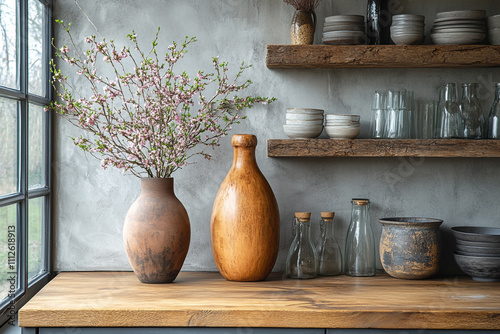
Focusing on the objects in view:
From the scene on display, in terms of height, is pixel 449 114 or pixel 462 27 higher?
pixel 462 27

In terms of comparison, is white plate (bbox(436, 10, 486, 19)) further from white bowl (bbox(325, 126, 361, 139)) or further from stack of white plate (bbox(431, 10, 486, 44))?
white bowl (bbox(325, 126, 361, 139))

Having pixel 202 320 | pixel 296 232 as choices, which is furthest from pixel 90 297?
pixel 296 232

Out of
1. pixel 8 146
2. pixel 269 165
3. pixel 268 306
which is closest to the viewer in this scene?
pixel 268 306

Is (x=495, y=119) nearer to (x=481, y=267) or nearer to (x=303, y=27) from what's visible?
(x=481, y=267)

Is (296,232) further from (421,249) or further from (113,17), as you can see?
(113,17)

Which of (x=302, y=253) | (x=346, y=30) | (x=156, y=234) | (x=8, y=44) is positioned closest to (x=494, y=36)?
(x=346, y=30)

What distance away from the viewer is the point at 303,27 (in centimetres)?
211

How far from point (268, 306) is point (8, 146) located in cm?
106

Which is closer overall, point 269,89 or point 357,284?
point 357,284

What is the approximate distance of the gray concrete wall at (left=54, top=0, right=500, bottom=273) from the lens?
2270mm

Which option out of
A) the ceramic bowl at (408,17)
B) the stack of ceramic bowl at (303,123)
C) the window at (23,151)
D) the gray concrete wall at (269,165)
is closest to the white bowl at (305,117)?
the stack of ceramic bowl at (303,123)

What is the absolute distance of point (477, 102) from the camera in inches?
84.9

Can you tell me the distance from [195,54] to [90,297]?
3.62 ft

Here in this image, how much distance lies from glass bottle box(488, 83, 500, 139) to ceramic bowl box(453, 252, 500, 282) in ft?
1.67
